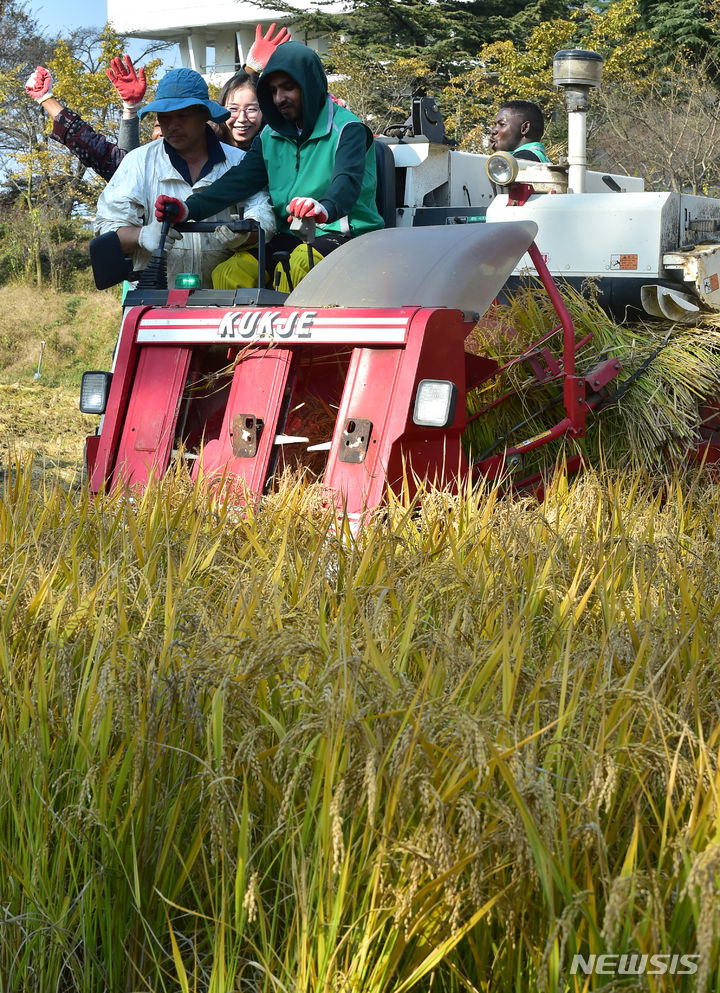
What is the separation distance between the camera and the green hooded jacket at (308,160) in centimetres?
518

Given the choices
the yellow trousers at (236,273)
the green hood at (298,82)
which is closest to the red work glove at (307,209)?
the yellow trousers at (236,273)

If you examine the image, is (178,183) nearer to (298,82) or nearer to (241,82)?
(298,82)

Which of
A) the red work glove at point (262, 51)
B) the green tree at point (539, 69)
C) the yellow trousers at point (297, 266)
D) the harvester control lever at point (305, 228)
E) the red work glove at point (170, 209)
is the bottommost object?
the green tree at point (539, 69)

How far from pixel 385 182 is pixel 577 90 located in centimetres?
120

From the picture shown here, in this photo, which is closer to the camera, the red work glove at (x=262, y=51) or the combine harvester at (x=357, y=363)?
the combine harvester at (x=357, y=363)

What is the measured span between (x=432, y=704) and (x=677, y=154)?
2202 centimetres

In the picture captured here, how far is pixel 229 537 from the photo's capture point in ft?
11.4

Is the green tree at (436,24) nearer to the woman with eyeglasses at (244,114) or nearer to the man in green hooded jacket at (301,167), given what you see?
the woman with eyeglasses at (244,114)

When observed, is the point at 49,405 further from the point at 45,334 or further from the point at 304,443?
the point at 304,443

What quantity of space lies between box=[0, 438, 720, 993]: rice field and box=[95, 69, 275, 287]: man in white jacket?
3109 millimetres

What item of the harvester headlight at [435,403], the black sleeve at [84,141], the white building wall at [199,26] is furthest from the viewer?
the white building wall at [199,26]

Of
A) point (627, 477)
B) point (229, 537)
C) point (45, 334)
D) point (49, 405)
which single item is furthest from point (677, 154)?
point (229, 537)

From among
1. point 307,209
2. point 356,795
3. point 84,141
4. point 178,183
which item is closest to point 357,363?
point 307,209

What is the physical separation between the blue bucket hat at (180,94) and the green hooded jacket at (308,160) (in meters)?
0.32
